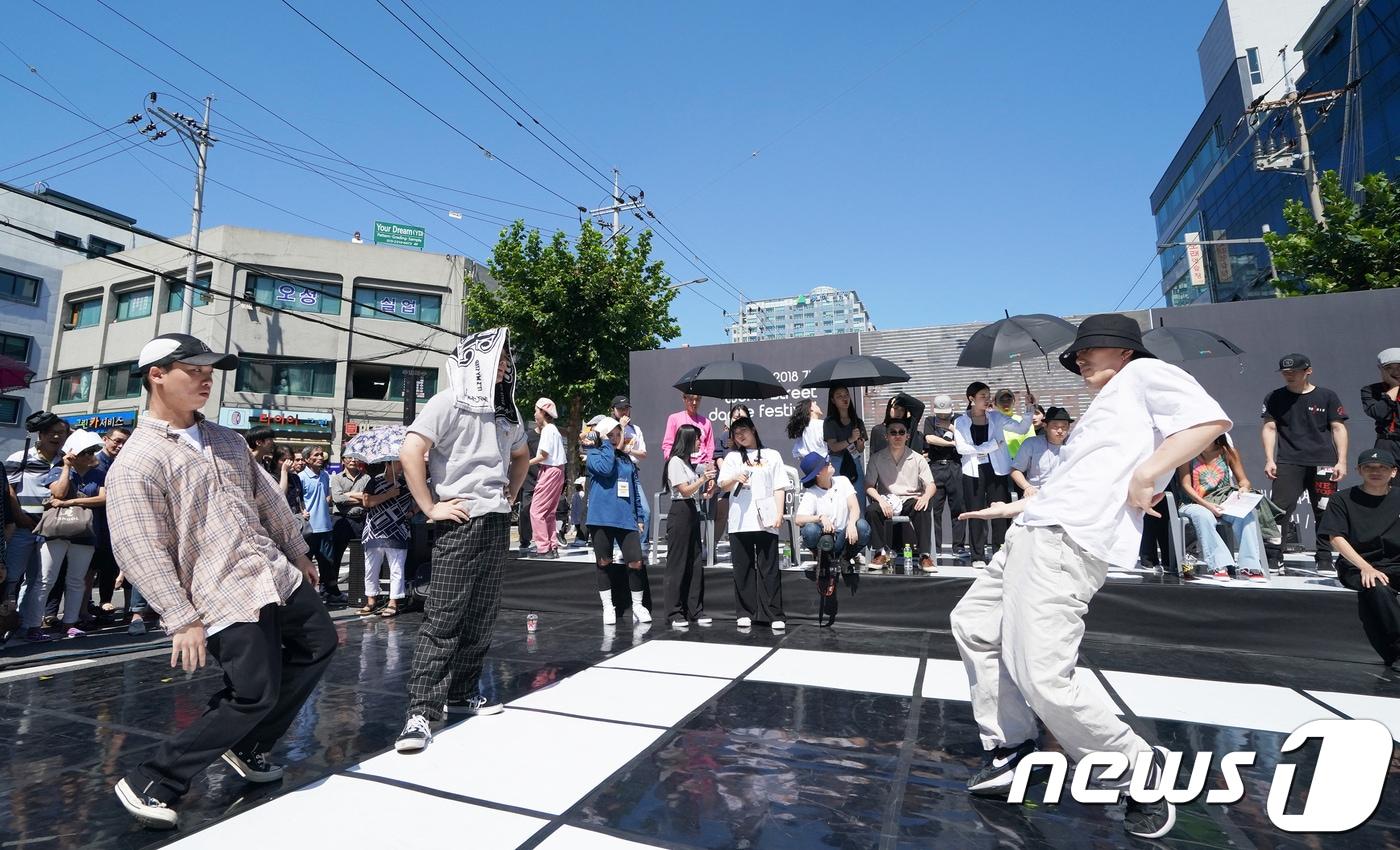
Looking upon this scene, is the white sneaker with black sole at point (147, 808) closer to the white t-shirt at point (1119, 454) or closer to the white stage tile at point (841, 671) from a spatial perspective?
the white stage tile at point (841, 671)

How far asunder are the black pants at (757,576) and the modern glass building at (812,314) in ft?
436

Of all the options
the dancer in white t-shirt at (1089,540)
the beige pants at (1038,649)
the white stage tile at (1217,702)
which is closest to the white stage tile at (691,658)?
the beige pants at (1038,649)

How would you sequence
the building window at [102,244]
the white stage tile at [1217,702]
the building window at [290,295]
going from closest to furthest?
the white stage tile at [1217,702]
the building window at [290,295]
the building window at [102,244]

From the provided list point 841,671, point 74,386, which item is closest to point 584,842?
point 841,671

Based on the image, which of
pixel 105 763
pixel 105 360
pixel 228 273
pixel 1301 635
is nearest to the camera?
pixel 105 763

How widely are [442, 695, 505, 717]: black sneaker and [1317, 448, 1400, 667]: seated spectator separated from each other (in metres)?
4.88

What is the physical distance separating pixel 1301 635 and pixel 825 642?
10.2ft

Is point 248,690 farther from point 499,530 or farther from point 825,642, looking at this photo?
point 825,642

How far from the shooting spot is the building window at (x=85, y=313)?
2648 cm

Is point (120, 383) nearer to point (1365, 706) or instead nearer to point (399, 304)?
point (399, 304)

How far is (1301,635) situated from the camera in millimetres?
4152

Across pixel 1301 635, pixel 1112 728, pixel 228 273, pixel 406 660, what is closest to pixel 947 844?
pixel 1112 728

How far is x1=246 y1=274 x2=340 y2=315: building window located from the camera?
77.0ft

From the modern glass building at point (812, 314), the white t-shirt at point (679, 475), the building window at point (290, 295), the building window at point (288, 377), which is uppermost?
the modern glass building at point (812, 314)
